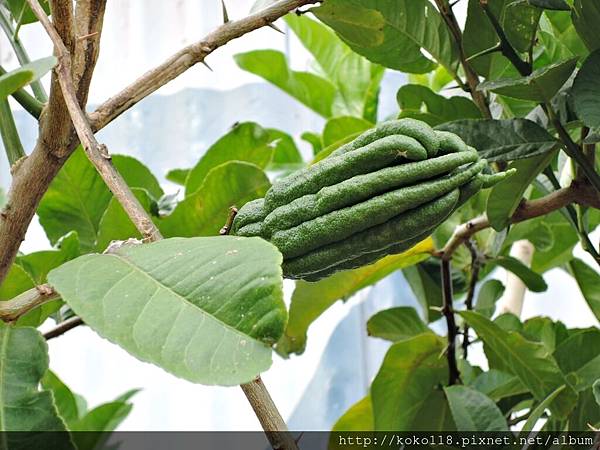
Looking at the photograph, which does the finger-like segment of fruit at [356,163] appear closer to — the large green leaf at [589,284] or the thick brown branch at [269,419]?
the thick brown branch at [269,419]

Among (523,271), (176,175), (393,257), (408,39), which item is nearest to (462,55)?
(408,39)

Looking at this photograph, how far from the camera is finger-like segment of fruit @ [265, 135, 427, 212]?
0.36 metres

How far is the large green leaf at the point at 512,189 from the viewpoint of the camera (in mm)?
502

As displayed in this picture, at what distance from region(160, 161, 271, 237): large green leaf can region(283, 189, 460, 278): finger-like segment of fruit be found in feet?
0.78

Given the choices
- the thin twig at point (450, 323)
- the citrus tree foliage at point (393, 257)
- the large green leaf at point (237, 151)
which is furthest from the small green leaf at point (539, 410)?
the large green leaf at point (237, 151)

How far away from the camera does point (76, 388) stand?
2.42 metres

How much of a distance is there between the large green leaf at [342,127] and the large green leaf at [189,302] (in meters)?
0.53

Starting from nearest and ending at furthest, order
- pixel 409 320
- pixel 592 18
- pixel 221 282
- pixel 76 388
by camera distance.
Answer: pixel 221 282 → pixel 592 18 → pixel 409 320 → pixel 76 388

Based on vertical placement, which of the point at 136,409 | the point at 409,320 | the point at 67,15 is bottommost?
the point at 136,409

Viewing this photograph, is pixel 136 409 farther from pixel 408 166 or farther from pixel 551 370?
pixel 408 166

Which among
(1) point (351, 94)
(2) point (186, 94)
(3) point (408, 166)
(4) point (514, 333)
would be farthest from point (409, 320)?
(2) point (186, 94)

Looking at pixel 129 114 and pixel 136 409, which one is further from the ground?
pixel 129 114

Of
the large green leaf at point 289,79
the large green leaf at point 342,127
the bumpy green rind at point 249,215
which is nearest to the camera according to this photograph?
the bumpy green rind at point 249,215

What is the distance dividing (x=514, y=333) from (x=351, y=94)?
523mm
